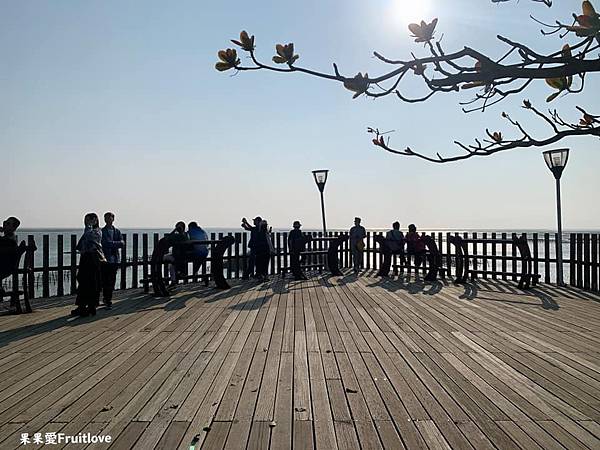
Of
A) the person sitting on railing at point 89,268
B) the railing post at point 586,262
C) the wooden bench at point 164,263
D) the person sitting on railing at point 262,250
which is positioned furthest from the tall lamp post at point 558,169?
the person sitting on railing at point 89,268

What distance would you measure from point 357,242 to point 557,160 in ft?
20.6

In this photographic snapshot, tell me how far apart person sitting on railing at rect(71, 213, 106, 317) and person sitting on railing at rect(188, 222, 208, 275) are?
359 centimetres

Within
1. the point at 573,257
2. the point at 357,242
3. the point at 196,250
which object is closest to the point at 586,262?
the point at 573,257

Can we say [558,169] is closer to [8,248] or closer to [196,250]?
[196,250]

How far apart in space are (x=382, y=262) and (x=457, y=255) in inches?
98.5

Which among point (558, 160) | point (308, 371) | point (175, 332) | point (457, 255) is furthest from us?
point (457, 255)

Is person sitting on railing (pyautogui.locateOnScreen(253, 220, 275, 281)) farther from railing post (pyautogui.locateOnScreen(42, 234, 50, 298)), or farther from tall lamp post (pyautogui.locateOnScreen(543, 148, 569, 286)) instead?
tall lamp post (pyautogui.locateOnScreen(543, 148, 569, 286))

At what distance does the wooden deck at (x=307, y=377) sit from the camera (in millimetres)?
2992

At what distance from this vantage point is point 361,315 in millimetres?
7262

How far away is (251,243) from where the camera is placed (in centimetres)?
1255

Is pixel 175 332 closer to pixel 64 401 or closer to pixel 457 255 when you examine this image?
pixel 64 401

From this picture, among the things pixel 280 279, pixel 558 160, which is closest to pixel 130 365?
pixel 280 279

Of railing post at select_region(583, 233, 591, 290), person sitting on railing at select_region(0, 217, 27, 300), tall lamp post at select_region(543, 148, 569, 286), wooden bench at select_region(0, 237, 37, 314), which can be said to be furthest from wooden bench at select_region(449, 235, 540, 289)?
→ person sitting on railing at select_region(0, 217, 27, 300)

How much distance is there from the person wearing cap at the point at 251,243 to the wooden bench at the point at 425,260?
333 centimetres
